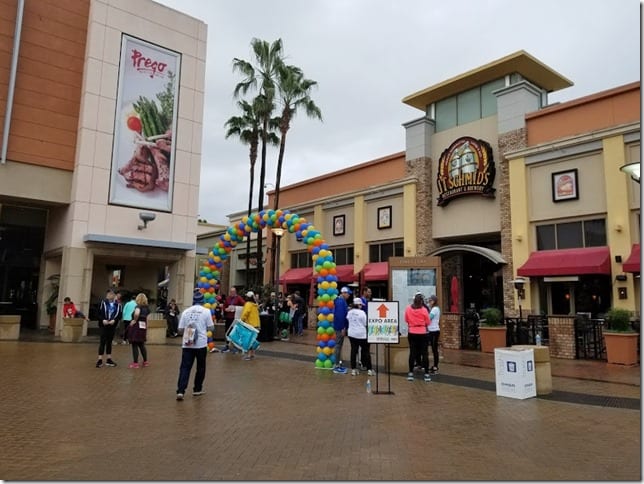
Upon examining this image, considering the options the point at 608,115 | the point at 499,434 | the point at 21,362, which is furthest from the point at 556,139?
the point at 21,362

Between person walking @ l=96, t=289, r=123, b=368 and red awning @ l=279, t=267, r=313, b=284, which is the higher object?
red awning @ l=279, t=267, r=313, b=284

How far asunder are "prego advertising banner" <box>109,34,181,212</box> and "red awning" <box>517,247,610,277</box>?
49.2 ft

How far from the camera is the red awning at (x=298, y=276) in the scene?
2953 cm

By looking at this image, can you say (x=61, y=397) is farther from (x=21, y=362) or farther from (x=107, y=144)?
(x=107, y=144)

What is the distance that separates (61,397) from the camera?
321 inches

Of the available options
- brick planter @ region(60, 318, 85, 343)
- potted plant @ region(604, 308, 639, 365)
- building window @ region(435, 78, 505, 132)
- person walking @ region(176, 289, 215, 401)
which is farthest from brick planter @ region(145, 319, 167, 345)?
building window @ region(435, 78, 505, 132)

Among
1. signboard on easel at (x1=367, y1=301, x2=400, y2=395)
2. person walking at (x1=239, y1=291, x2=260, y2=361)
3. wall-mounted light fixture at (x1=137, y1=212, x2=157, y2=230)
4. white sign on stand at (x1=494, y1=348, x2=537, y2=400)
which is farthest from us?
wall-mounted light fixture at (x1=137, y1=212, x2=157, y2=230)

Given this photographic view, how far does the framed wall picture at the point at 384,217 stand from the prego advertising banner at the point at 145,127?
1073cm

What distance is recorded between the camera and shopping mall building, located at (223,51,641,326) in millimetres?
17938

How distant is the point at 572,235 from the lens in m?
19.2

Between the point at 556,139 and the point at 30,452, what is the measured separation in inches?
785

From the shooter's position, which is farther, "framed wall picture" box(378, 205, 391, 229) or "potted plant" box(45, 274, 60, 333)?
"framed wall picture" box(378, 205, 391, 229)

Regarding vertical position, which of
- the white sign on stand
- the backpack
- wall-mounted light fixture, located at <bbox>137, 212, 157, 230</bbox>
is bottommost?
the white sign on stand

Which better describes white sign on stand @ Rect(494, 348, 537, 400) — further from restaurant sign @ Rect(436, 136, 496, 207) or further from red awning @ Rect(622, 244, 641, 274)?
restaurant sign @ Rect(436, 136, 496, 207)
